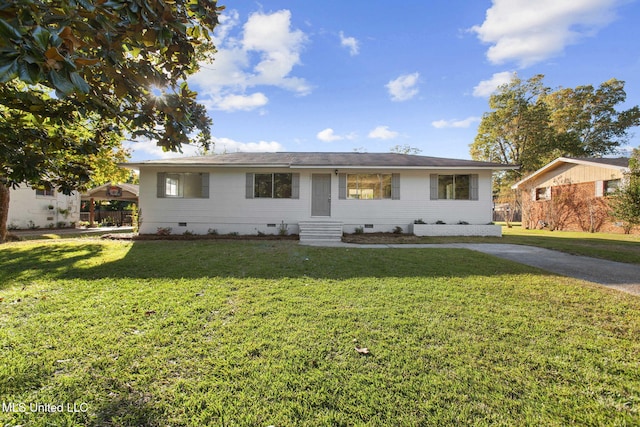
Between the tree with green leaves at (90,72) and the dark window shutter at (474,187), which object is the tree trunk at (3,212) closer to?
the tree with green leaves at (90,72)

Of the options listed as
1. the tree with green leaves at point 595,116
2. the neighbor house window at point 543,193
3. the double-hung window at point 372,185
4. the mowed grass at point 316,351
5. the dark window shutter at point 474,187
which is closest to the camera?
the mowed grass at point 316,351

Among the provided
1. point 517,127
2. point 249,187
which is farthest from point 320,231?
point 517,127

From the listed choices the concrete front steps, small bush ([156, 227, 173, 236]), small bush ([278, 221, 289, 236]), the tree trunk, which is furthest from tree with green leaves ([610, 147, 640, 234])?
the tree trunk

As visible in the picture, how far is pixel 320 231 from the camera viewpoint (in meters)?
11.1

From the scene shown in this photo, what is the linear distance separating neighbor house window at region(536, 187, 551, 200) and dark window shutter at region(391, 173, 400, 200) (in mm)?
12929

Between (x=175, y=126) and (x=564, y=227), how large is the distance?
21.8 metres

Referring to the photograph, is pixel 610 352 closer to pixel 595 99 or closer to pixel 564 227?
pixel 564 227

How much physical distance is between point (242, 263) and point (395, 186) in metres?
8.41

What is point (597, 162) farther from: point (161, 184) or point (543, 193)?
point (161, 184)

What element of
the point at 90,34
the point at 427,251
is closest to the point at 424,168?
the point at 427,251

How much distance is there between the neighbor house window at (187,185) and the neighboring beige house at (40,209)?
300 inches

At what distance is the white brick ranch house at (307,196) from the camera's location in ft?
38.9

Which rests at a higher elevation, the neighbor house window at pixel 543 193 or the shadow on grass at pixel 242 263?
the neighbor house window at pixel 543 193

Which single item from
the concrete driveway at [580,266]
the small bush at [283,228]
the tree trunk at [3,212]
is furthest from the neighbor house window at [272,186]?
the tree trunk at [3,212]
